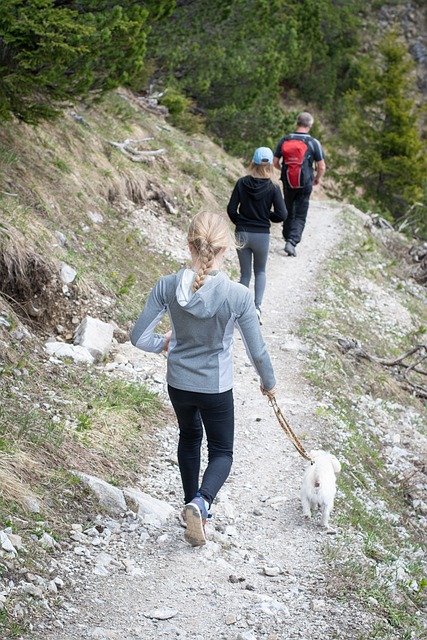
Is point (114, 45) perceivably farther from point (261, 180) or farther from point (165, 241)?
point (165, 241)

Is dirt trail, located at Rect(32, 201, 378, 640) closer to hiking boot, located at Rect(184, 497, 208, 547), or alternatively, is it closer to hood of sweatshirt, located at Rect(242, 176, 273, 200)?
hiking boot, located at Rect(184, 497, 208, 547)

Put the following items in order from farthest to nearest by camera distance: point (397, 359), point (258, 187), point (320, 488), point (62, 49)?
point (397, 359)
point (258, 187)
point (62, 49)
point (320, 488)

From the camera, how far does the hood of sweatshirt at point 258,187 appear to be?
332 inches

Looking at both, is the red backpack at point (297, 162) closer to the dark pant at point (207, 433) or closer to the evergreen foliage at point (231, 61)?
the evergreen foliage at point (231, 61)

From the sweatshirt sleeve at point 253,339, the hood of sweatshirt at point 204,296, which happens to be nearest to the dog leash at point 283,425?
the sweatshirt sleeve at point 253,339

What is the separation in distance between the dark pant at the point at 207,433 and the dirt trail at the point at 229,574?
0.43 m

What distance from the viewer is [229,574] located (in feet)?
14.6

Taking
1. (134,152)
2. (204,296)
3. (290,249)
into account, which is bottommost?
(290,249)

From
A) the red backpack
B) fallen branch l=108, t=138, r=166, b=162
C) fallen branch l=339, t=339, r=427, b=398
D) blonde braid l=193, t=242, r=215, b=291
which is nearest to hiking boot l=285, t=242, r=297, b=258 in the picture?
the red backpack

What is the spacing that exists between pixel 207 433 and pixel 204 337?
26.5 inches

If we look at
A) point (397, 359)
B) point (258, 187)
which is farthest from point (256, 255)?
point (397, 359)

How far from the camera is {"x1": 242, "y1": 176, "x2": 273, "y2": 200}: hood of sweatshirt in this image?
845cm

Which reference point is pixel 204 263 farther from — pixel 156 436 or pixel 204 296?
pixel 156 436

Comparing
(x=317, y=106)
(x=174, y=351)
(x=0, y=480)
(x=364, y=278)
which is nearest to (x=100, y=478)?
(x=0, y=480)
